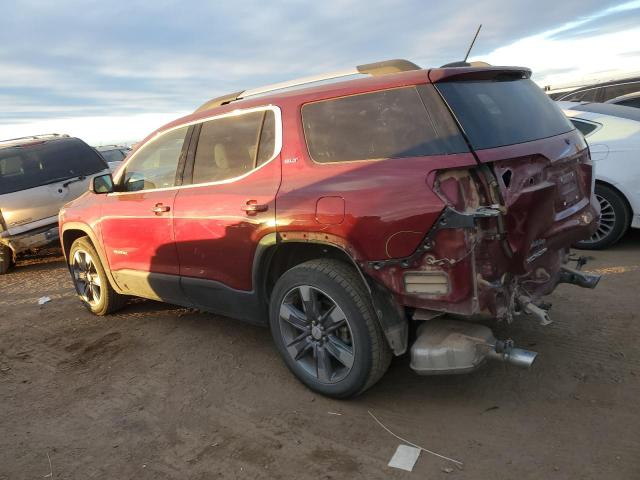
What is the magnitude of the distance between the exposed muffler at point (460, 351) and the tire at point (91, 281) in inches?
132

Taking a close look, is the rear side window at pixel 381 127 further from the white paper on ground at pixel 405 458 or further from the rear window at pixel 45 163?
the rear window at pixel 45 163

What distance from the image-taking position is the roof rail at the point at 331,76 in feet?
10.2

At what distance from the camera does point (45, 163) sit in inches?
293

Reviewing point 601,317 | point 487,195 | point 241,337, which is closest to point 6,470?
point 241,337

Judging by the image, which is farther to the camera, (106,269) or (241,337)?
(106,269)

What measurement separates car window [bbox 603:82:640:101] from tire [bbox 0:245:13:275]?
1178 centimetres

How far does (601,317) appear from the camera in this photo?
3949 mm

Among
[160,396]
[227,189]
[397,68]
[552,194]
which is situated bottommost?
[160,396]

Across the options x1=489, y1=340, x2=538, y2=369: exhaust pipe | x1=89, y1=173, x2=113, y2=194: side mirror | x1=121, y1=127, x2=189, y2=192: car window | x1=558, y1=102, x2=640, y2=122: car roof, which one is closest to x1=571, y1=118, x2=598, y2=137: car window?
x1=558, y1=102, x2=640, y2=122: car roof

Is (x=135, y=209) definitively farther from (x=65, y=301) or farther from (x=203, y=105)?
(x=65, y=301)

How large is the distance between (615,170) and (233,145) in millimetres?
4043

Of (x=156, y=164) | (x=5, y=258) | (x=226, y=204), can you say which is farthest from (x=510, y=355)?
(x=5, y=258)

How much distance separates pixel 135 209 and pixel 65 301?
2.30 meters

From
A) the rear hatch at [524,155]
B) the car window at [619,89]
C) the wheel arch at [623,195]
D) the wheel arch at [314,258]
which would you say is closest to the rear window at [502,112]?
the rear hatch at [524,155]
